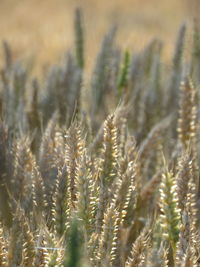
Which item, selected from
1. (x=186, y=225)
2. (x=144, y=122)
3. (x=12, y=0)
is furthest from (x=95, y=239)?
(x=12, y=0)

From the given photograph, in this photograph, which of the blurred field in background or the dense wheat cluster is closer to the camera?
the dense wheat cluster

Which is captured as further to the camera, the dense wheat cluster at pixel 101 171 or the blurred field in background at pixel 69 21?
the blurred field in background at pixel 69 21

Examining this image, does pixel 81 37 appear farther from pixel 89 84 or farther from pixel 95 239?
pixel 95 239

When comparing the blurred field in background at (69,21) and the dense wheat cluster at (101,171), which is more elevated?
the blurred field in background at (69,21)

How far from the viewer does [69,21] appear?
8117 millimetres

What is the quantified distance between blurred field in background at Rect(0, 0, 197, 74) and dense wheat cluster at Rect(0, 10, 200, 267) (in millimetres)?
3267

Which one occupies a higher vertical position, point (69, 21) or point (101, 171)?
point (69, 21)

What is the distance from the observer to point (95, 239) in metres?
0.96

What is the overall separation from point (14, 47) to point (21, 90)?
13.6ft

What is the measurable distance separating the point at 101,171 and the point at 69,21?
7206 millimetres

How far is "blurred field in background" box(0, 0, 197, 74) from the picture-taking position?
6074 millimetres

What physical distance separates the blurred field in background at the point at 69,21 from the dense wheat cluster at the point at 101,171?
327 centimetres

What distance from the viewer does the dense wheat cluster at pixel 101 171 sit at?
934 millimetres

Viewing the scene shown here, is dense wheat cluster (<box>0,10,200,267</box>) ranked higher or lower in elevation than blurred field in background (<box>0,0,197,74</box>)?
lower
